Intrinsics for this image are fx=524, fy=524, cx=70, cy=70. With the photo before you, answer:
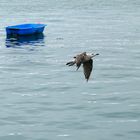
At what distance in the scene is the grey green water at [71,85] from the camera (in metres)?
28.3

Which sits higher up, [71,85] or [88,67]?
[88,67]

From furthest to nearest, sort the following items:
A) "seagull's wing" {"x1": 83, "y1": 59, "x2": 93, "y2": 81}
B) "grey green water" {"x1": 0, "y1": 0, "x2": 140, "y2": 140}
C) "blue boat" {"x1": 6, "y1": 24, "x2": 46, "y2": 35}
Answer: "blue boat" {"x1": 6, "y1": 24, "x2": 46, "y2": 35}
"grey green water" {"x1": 0, "y1": 0, "x2": 140, "y2": 140}
"seagull's wing" {"x1": 83, "y1": 59, "x2": 93, "y2": 81}

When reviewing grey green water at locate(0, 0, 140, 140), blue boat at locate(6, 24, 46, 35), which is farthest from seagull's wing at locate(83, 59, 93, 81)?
blue boat at locate(6, 24, 46, 35)

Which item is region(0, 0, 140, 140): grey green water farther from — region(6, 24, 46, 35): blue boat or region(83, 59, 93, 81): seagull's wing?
region(83, 59, 93, 81): seagull's wing

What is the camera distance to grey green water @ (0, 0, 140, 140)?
2833cm

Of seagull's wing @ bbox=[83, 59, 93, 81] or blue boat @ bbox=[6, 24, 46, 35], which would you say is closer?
seagull's wing @ bbox=[83, 59, 93, 81]

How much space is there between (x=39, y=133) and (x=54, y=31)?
40.9m

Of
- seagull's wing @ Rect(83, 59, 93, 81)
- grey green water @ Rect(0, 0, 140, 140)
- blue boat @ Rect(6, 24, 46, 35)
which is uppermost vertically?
seagull's wing @ Rect(83, 59, 93, 81)

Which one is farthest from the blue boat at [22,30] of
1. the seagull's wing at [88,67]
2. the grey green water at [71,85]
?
the seagull's wing at [88,67]

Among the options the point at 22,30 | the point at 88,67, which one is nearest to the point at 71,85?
the point at 22,30

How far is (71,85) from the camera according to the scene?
1524 inches

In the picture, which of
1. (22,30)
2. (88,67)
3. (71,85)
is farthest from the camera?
(22,30)

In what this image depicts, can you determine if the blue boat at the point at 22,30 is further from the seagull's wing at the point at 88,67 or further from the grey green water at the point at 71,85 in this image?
the seagull's wing at the point at 88,67

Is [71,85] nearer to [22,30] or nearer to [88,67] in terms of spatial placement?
[22,30]
